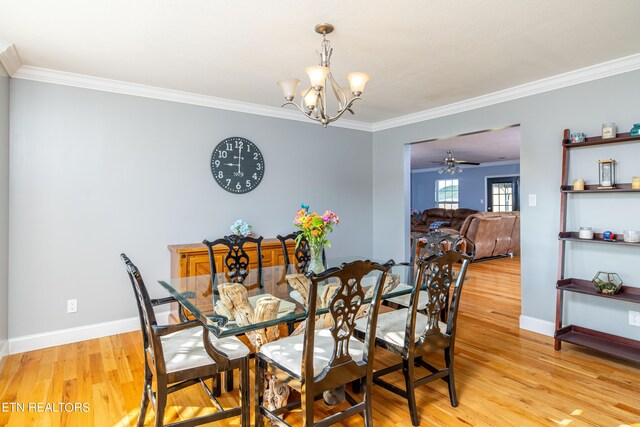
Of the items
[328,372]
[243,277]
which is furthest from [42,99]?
[328,372]

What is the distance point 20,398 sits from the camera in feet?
7.73

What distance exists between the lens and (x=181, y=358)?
1896mm

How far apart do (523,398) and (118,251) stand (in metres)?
3.46

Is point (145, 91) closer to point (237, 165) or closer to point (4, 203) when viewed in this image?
point (237, 165)

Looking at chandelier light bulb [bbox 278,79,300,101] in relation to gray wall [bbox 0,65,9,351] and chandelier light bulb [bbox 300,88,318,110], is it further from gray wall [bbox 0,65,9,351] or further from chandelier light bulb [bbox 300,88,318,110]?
gray wall [bbox 0,65,9,351]

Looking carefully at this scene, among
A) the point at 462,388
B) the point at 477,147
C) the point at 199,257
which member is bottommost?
the point at 462,388

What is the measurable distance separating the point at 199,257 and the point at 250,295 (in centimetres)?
127

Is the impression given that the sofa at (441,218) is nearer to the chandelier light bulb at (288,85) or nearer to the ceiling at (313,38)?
the ceiling at (313,38)

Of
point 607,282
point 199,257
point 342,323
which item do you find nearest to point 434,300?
point 342,323

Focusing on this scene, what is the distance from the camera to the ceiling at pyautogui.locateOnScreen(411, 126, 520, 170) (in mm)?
6477

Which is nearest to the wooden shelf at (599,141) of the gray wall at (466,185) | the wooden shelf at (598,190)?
the wooden shelf at (598,190)

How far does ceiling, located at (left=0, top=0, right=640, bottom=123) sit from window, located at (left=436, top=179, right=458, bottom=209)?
8995mm

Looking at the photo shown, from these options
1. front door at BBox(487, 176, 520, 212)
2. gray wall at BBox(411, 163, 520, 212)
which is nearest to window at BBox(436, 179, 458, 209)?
gray wall at BBox(411, 163, 520, 212)

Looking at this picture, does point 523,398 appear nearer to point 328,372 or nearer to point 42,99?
point 328,372
